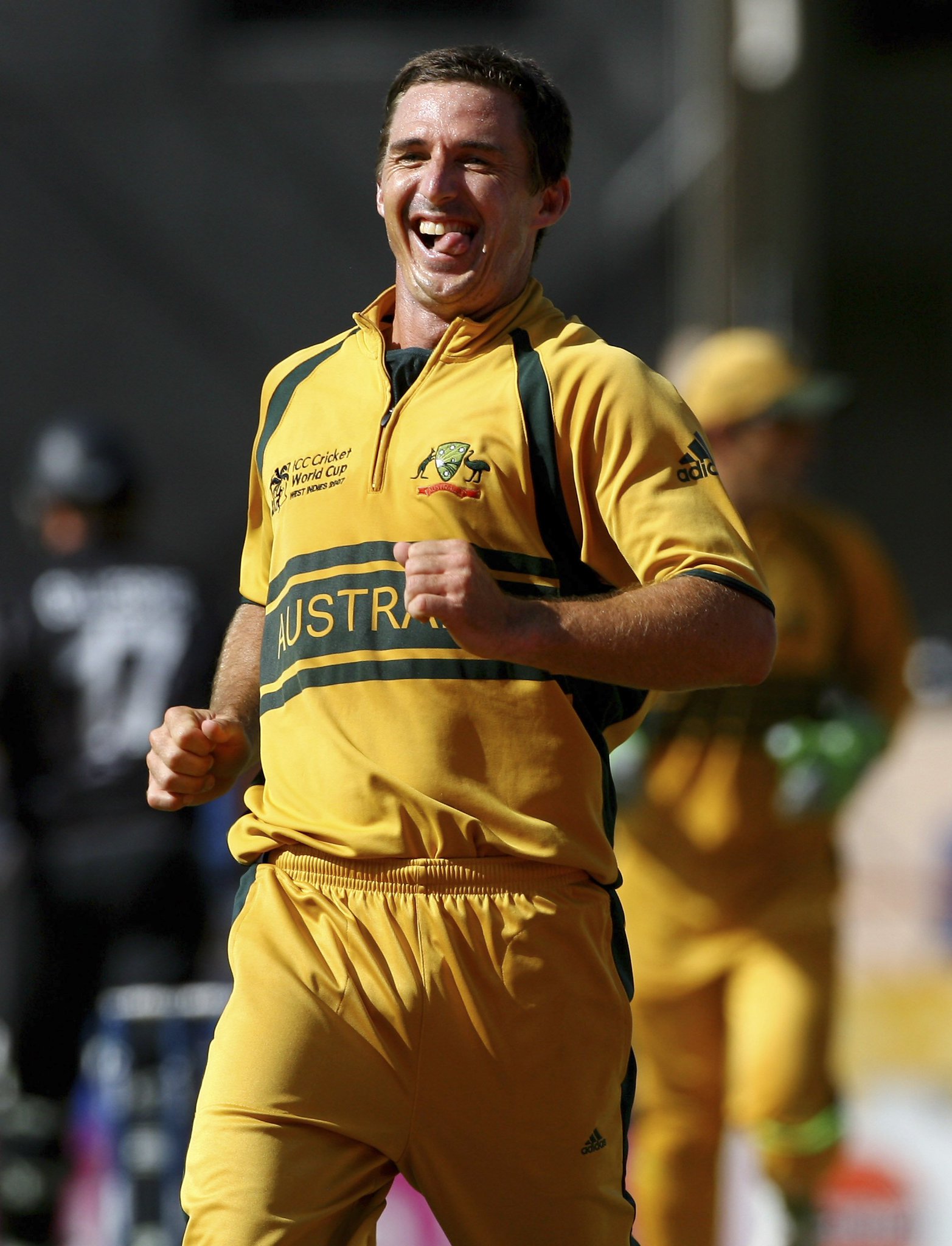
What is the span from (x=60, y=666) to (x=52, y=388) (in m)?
6.72

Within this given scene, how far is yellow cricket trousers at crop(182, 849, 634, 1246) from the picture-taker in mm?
2369

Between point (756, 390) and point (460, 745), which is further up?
point (756, 390)

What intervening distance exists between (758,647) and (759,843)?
242 centimetres

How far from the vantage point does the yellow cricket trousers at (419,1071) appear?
2.37 meters

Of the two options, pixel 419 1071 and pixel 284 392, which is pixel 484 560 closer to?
pixel 284 392

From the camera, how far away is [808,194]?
14.0 metres

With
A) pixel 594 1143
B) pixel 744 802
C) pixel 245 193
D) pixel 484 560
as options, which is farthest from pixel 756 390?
pixel 245 193

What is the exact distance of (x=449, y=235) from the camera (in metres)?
2.54

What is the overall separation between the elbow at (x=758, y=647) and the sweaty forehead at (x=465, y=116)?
2.40ft

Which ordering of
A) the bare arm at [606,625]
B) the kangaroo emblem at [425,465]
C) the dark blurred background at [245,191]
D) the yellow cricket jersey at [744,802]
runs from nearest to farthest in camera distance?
the bare arm at [606,625] → the kangaroo emblem at [425,465] → the yellow cricket jersey at [744,802] → the dark blurred background at [245,191]

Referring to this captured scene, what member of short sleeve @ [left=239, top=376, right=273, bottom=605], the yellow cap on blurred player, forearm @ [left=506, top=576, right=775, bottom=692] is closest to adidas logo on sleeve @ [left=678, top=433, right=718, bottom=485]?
forearm @ [left=506, top=576, right=775, bottom=692]

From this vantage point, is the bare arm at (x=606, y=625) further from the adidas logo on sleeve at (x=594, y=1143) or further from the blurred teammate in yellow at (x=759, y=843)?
the blurred teammate in yellow at (x=759, y=843)

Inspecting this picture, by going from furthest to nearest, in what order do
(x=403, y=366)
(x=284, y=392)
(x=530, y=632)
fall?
1. (x=284, y=392)
2. (x=403, y=366)
3. (x=530, y=632)

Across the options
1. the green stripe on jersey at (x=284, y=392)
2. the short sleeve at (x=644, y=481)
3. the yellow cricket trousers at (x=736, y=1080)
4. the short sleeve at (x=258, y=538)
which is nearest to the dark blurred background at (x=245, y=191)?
the yellow cricket trousers at (x=736, y=1080)
